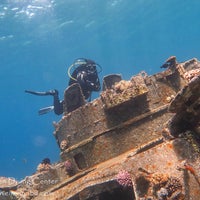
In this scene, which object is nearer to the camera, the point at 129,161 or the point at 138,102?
the point at 129,161

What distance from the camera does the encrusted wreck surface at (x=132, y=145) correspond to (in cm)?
413

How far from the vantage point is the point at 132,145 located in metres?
7.42

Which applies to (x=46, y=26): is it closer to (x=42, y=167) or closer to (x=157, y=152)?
(x=42, y=167)

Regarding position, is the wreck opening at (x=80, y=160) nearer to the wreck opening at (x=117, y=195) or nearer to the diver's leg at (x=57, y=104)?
the wreck opening at (x=117, y=195)

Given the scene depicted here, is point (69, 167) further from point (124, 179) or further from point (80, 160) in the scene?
point (124, 179)

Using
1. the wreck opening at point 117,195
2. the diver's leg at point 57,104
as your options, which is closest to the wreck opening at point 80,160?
the wreck opening at point 117,195

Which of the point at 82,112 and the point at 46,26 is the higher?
the point at 46,26

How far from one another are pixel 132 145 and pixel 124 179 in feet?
8.77

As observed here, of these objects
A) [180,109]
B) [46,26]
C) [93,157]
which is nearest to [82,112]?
[93,157]

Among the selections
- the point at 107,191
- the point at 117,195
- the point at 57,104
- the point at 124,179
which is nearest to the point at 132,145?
the point at 117,195

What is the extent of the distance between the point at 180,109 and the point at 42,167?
7632mm

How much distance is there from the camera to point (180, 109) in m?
4.37

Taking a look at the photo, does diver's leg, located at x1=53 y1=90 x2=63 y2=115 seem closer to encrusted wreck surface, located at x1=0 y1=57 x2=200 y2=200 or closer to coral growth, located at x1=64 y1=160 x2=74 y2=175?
encrusted wreck surface, located at x1=0 y1=57 x2=200 y2=200

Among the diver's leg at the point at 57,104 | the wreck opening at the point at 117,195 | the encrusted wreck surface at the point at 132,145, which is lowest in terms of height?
the wreck opening at the point at 117,195
